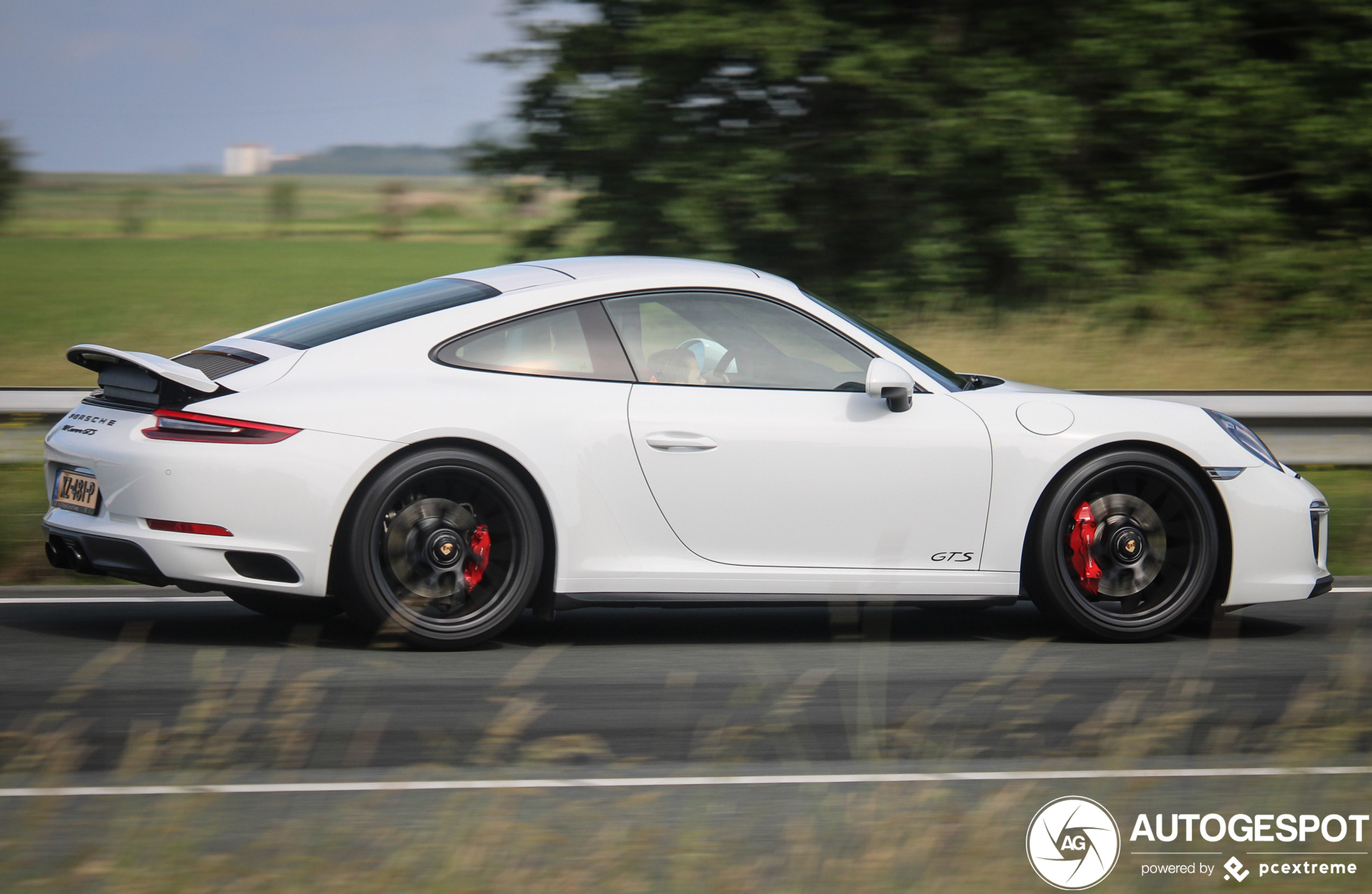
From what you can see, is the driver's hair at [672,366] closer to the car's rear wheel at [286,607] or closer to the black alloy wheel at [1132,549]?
the black alloy wheel at [1132,549]

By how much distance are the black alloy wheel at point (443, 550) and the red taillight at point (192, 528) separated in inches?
15.6

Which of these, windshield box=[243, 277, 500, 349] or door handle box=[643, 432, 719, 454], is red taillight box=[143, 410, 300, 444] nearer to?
windshield box=[243, 277, 500, 349]

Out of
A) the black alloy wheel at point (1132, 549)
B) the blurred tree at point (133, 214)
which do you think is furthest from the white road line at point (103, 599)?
the blurred tree at point (133, 214)

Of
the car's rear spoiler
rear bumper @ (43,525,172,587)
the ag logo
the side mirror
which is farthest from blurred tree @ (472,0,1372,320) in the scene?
the ag logo

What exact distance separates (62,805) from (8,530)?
372cm

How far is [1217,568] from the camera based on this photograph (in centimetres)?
564

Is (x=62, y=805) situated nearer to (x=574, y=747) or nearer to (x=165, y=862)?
(x=165, y=862)

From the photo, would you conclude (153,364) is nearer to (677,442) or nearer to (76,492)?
(76,492)

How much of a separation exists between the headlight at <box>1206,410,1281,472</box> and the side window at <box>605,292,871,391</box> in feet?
4.61

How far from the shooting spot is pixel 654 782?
3900 mm

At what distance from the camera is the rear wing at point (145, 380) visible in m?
5.02

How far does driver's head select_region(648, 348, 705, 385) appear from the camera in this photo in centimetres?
540

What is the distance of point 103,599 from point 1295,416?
613cm

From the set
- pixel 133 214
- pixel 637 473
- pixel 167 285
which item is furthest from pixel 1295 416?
pixel 133 214
